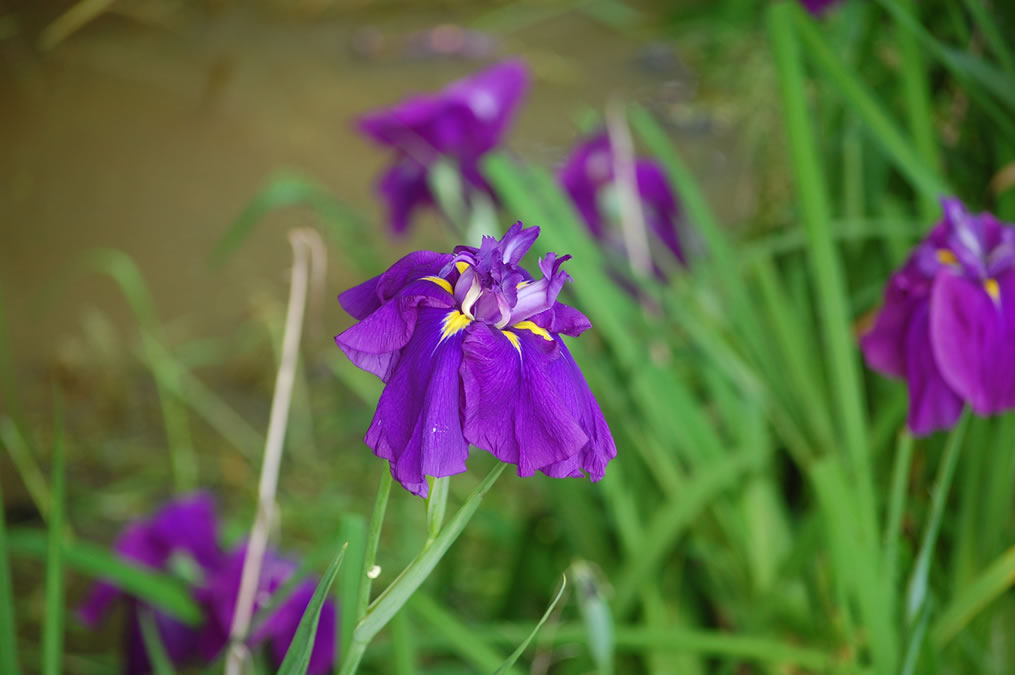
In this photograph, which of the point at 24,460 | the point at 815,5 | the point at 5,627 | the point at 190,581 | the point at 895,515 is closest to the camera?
the point at 5,627

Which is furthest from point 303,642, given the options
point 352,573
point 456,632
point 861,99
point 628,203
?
point 628,203

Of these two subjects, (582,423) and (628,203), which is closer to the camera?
(582,423)

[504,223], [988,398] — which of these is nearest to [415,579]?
[988,398]

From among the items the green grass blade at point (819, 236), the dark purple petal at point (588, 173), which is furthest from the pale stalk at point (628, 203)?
the green grass blade at point (819, 236)

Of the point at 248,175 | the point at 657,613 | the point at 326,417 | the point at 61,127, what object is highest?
the point at 61,127

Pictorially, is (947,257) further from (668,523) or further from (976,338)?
(668,523)

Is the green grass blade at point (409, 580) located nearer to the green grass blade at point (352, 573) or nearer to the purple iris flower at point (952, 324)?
the green grass blade at point (352, 573)

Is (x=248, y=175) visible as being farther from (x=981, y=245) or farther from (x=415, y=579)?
(x=415, y=579)
